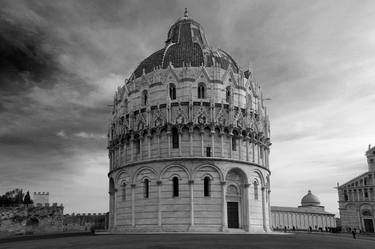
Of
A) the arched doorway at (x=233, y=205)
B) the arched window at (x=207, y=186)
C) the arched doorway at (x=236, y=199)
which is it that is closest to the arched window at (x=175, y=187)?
the arched window at (x=207, y=186)

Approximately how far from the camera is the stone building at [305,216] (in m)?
88.6

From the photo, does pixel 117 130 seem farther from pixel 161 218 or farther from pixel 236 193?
pixel 236 193

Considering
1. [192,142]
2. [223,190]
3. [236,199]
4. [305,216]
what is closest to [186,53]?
[192,142]

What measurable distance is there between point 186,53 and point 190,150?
43.7 ft

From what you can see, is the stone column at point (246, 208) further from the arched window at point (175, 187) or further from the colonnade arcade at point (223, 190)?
the arched window at point (175, 187)

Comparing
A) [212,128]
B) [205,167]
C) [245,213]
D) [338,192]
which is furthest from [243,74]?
[338,192]

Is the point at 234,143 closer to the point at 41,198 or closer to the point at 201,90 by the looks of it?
the point at 201,90

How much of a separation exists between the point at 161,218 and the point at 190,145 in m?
8.18

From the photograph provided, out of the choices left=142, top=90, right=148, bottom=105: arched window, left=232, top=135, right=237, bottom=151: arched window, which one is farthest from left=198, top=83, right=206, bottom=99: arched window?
left=142, top=90, right=148, bottom=105: arched window

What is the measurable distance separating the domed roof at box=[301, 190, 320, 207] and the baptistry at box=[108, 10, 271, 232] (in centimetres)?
6111

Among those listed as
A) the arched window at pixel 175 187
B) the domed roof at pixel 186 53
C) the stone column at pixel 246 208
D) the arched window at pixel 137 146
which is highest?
the domed roof at pixel 186 53

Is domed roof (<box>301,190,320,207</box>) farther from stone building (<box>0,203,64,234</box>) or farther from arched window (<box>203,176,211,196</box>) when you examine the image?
arched window (<box>203,176,211,196</box>)

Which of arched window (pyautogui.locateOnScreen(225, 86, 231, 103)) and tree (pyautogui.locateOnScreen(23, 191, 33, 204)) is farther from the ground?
arched window (pyautogui.locateOnScreen(225, 86, 231, 103))

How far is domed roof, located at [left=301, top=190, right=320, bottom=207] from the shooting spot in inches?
4154
